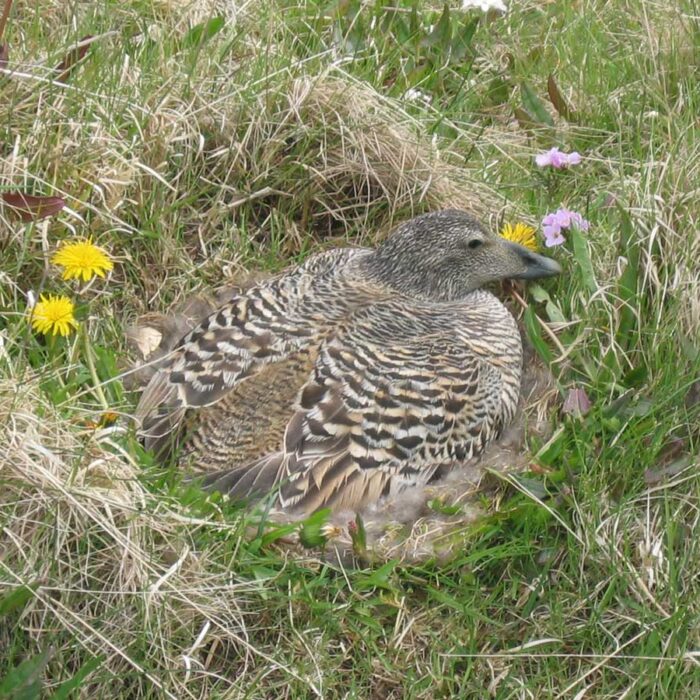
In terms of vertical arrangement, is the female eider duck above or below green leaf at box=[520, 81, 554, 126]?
below

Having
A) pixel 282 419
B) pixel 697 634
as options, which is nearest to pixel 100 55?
pixel 282 419

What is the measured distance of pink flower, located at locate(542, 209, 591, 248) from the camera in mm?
4914

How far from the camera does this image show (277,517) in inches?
162

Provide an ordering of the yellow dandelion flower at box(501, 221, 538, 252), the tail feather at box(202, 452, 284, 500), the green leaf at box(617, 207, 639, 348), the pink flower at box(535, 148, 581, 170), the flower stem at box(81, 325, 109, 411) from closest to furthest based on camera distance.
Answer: the tail feather at box(202, 452, 284, 500) < the flower stem at box(81, 325, 109, 411) < the green leaf at box(617, 207, 639, 348) < the yellow dandelion flower at box(501, 221, 538, 252) < the pink flower at box(535, 148, 581, 170)

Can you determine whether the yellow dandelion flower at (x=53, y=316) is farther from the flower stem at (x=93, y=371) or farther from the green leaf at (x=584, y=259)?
the green leaf at (x=584, y=259)

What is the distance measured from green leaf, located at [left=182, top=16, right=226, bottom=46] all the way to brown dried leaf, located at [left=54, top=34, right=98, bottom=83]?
0.58 metres

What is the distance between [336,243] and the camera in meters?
5.36

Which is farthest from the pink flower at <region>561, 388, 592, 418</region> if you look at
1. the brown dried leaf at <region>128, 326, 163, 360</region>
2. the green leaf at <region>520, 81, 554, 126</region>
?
the green leaf at <region>520, 81, 554, 126</region>

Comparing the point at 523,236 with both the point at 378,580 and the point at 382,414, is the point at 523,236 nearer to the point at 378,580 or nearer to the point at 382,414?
the point at 382,414

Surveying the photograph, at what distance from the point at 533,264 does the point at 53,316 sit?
1686 mm

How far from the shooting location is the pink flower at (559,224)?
193 inches

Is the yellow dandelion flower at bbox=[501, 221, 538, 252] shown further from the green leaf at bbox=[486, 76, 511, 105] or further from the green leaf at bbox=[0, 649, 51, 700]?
the green leaf at bbox=[0, 649, 51, 700]

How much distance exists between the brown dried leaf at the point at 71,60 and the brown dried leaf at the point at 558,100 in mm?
1862

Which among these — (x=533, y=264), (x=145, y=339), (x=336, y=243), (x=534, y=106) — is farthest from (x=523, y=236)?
(x=145, y=339)
